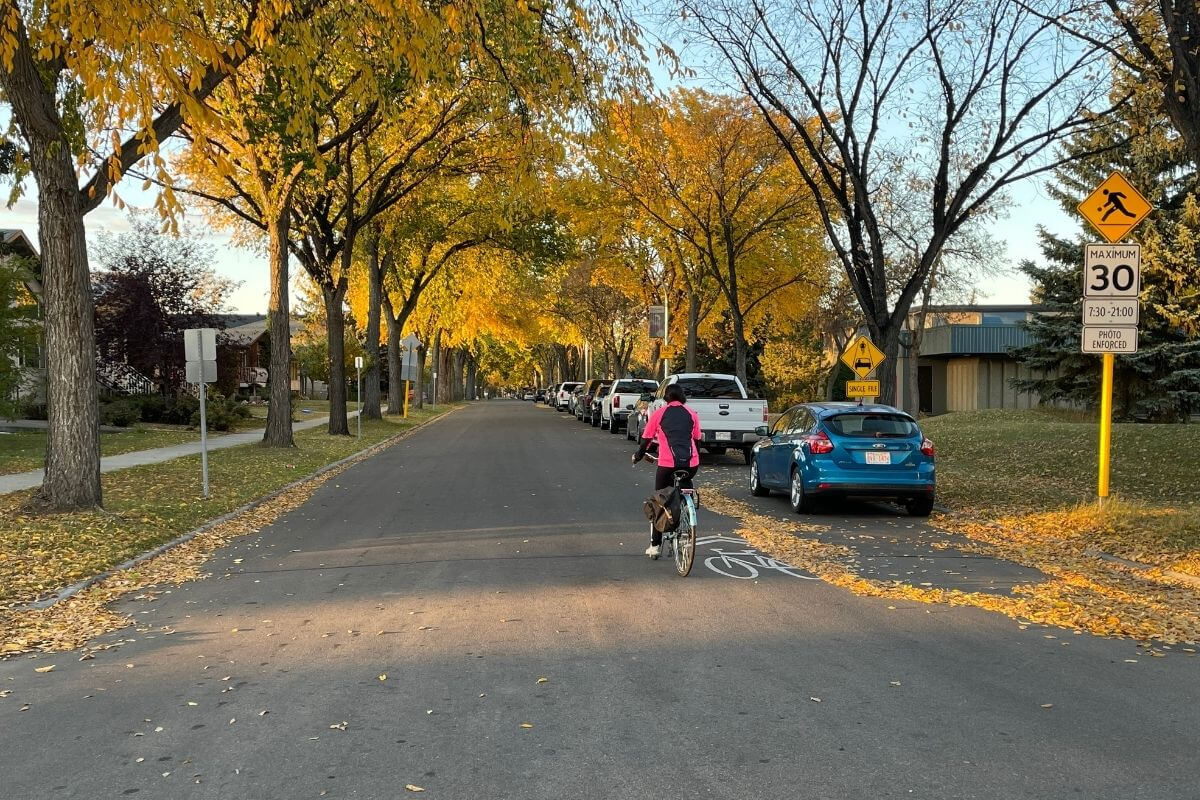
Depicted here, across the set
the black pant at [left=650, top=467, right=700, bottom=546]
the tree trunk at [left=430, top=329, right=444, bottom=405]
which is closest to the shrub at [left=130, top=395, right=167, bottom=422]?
the black pant at [left=650, top=467, right=700, bottom=546]

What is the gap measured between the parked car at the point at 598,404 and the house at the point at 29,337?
18621 mm

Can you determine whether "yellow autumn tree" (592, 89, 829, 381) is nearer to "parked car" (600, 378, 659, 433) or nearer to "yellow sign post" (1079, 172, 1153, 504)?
"parked car" (600, 378, 659, 433)

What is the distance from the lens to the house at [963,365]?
1786 inches

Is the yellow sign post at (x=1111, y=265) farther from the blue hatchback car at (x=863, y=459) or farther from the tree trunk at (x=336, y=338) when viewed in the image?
the tree trunk at (x=336, y=338)

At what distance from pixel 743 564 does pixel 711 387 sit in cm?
1365

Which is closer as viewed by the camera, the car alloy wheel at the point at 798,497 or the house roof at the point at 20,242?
the car alloy wheel at the point at 798,497

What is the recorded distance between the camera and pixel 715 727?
4.78 m

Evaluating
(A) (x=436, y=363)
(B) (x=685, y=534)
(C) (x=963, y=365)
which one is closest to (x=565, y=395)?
(A) (x=436, y=363)

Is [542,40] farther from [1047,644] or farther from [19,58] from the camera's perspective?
[1047,644]

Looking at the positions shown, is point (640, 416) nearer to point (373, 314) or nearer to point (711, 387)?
point (711, 387)

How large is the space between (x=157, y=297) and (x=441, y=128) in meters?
13.0

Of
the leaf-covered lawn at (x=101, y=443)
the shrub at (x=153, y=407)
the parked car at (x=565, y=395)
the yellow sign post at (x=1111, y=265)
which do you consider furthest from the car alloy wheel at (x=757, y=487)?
the parked car at (x=565, y=395)

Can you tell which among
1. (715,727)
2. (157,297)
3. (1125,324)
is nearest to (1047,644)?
(715,727)

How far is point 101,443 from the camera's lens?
2216 cm
